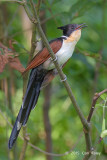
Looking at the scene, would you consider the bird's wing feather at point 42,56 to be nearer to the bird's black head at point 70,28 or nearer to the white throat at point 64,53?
the white throat at point 64,53

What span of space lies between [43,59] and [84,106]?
1558 millimetres

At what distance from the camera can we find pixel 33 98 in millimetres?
2324

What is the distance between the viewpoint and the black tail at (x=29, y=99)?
84.0 inches

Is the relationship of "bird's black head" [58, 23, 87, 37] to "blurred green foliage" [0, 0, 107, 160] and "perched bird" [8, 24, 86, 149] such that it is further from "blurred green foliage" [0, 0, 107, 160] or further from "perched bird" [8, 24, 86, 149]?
"blurred green foliage" [0, 0, 107, 160]

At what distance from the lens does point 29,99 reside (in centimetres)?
229

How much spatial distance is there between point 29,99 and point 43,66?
32 cm

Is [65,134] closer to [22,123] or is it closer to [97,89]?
[97,89]

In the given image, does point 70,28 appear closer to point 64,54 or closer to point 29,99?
point 64,54

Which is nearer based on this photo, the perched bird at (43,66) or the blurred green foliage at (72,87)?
the perched bird at (43,66)

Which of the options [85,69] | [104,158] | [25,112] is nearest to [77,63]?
[85,69]

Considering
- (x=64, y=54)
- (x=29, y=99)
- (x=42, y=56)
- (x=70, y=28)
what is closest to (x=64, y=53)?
(x=64, y=54)

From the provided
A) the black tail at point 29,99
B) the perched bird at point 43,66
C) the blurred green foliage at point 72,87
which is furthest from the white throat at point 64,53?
the blurred green foliage at point 72,87

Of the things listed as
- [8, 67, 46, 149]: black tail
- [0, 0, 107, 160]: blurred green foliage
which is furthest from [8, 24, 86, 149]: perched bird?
[0, 0, 107, 160]: blurred green foliage

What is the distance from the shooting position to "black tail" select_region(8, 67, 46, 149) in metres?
2.13
